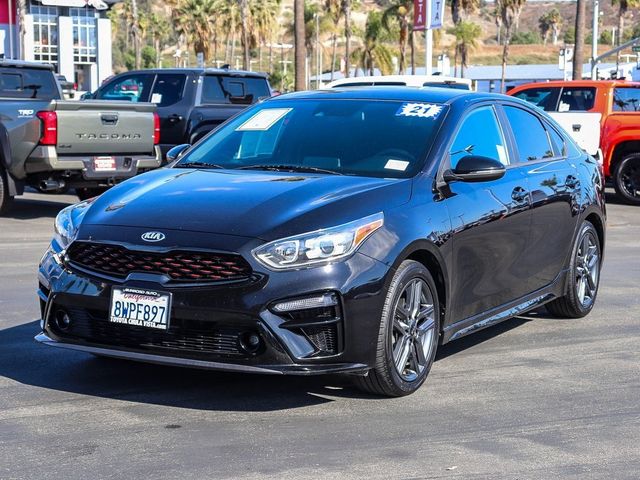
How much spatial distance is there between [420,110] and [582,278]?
235cm

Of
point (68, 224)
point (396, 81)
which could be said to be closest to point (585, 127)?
point (396, 81)

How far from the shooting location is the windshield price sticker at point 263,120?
7.06 metres

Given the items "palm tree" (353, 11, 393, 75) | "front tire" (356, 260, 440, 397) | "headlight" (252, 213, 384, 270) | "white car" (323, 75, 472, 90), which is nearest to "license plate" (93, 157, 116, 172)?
"white car" (323, 75, 472, 90)

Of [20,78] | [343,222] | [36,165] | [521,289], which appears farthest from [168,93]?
[343,222]

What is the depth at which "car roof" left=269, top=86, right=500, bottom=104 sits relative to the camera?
23.0 ft

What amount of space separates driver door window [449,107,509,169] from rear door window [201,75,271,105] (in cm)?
1114

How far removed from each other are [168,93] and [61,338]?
12480mm

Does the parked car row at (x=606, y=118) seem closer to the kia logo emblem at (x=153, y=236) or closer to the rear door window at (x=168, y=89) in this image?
the rear door window at (x=168, y=89)

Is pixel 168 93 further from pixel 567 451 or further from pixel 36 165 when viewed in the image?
pixel 567 451

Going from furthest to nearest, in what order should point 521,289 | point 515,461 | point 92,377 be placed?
point 521,289 < point 92,377 < point 515,461

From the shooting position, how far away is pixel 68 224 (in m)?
6.09

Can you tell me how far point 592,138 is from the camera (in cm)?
1809

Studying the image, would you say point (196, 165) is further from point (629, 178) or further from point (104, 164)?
point (629, 178)

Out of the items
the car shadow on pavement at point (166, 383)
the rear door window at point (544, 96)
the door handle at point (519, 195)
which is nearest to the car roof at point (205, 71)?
the rear door window at point (544, 96)
